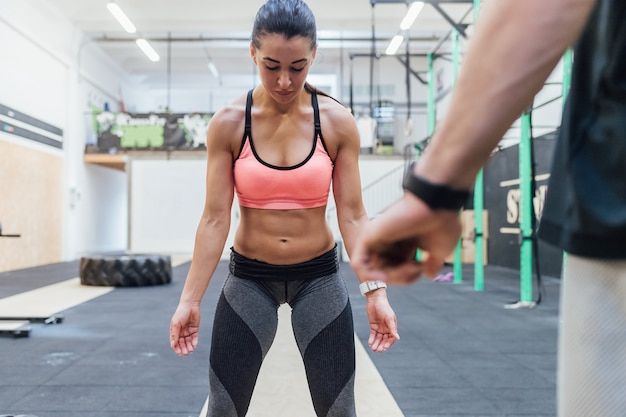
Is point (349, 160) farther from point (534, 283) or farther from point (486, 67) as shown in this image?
point (534, 283)

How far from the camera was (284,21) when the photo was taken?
129 centimetres

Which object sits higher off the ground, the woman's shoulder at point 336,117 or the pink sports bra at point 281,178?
the woman's shoulder at point 336,117

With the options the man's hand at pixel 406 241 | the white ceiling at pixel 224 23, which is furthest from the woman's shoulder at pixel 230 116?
the white ceiling at pixel 224 23

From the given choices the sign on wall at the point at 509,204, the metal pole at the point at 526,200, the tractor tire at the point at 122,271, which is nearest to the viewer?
the metal pole at the point at 526,200

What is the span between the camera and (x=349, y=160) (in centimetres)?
147

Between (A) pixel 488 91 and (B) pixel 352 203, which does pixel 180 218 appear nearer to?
(B) pixel 352 203

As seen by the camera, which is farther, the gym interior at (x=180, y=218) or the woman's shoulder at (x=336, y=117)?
the gym interior at (x=180, y=218)

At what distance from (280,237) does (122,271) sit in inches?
236

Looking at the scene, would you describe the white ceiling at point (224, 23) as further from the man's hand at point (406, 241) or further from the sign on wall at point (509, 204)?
the man's hand at point (406, 241)

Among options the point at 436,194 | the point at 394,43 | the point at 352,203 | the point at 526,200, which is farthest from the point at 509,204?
the point at 436,194

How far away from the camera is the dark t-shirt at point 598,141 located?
1.91ft

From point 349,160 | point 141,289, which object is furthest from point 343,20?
point 349,160

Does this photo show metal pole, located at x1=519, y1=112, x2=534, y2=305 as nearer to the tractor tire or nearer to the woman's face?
the woman's face

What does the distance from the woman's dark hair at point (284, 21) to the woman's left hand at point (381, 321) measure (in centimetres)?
68
